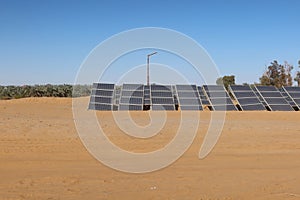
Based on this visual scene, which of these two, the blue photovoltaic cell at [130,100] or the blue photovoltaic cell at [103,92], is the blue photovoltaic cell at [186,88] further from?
the blue photovoltaic cell at [103,92]

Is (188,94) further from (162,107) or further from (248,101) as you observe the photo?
(248,101)

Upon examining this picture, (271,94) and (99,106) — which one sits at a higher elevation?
(271,94)

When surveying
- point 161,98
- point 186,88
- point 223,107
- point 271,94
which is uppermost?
point 186,88

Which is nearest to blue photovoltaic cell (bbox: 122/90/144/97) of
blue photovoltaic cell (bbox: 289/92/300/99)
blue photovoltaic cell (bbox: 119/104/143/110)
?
blue photovoltaic cell (bbox: 119/104/143/110)

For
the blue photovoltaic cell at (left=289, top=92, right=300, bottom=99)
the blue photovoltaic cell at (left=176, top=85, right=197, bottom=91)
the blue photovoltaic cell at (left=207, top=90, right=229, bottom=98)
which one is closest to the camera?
the blue photovoltaic cell at (left=176, top=85, right=197, bottom=91)

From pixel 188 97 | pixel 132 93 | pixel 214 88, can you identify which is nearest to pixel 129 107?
pixel 132 93

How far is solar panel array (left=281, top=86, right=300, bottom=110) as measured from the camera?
89.2 feet

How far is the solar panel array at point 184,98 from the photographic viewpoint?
24125mm

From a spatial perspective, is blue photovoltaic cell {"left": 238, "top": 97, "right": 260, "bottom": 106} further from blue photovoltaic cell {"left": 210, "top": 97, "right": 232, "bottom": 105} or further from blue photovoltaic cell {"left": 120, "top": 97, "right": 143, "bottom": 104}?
blue photovoltaic cell {"left": 120, "top": 97, "right": 143, "bottom": 104}

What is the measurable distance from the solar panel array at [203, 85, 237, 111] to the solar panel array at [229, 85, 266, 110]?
618mm

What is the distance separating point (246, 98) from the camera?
26.1 metres

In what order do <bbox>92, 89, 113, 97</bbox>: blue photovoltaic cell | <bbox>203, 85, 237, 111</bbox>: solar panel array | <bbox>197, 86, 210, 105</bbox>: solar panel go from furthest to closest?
<bbox>197, 86, 210, 105</bbox>: solar panel, <bbox>203, 85, 237, 111</bbox>: solar panel array, <bbox>92, 89, 113, 97</bbox>: blue photovoltaic cell

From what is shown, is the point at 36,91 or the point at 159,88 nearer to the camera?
the point at 159,88

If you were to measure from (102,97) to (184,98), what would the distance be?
5.27m
